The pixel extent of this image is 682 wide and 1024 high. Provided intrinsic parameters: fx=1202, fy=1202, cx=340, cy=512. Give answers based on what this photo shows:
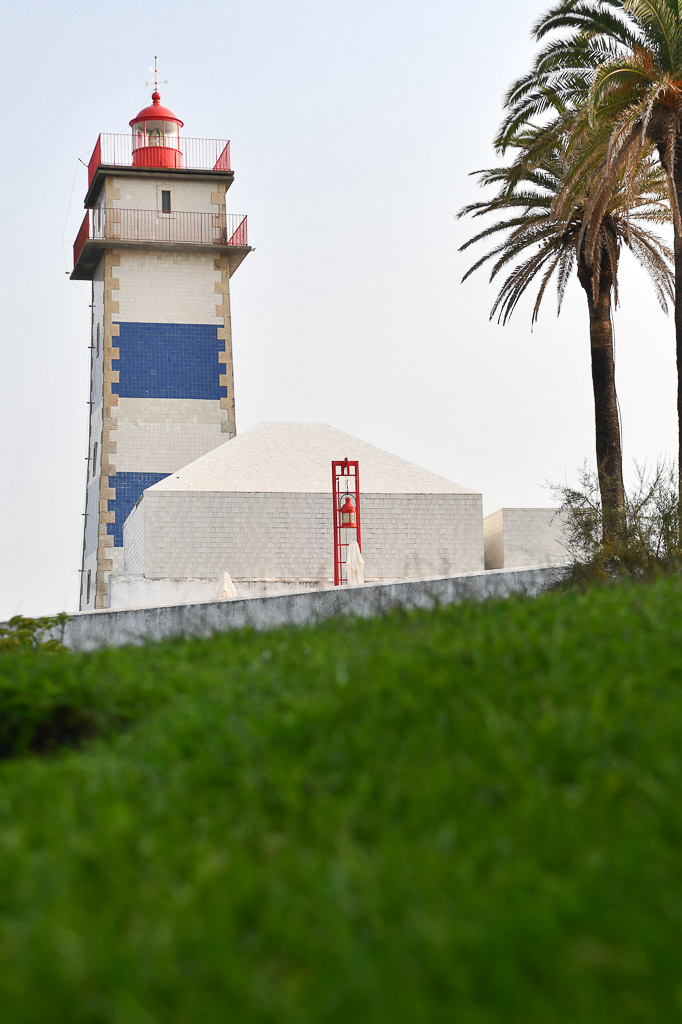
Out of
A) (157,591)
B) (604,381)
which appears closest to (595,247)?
(604,381)

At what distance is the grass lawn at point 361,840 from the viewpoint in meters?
2.81

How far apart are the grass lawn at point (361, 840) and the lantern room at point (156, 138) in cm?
3428

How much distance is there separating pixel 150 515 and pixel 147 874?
25.6 meters

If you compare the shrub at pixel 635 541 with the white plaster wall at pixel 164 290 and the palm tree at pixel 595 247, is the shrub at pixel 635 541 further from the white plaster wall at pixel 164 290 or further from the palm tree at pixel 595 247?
the white plaster wall at pixel 164 290

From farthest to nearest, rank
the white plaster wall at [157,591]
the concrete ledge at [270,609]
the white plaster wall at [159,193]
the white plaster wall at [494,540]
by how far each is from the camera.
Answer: the white plaster wall at [159,193]
the white plaster wall at [494,540]
the white plaster wall at [157,591]
the concrete ledge at [270,609]

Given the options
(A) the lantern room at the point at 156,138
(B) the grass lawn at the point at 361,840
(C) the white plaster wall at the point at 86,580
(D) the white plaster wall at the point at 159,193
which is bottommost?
(B) the grass lawn at the point at 361,840

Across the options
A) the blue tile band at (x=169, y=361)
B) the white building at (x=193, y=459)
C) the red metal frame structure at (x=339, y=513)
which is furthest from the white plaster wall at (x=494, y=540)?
the blue tile band at (x=169, y=361)

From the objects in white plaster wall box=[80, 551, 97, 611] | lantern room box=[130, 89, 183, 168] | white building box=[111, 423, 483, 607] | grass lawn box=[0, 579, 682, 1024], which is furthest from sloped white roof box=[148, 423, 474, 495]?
grass lawn box=[0, 579, 682, 1024]

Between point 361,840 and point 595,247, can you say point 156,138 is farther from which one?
point 361,840

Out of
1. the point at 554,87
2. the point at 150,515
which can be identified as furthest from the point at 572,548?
the point at 150,515

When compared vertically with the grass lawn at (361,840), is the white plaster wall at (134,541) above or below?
above

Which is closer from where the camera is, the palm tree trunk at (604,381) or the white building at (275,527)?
the palm tree trunk at (604,381)

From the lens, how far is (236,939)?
121 inches

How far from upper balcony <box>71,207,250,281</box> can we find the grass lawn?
32398mm
